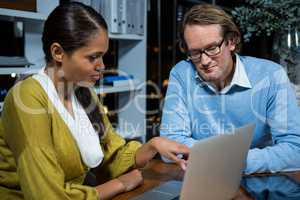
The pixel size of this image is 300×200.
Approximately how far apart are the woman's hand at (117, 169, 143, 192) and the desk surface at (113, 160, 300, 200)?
2 cm

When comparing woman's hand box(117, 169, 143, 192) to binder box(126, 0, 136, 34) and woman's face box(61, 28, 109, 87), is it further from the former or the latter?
binder box(126, 0, 136, 34)

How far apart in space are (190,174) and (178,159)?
347mm

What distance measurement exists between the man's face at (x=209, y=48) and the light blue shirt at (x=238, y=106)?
0.09 meters

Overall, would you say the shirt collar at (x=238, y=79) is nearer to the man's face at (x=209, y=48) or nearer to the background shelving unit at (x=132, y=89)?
the man's face at (x=209, y=48)

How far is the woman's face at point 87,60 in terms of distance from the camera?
120cm

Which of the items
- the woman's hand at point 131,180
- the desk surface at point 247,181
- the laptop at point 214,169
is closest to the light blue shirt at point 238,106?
the desk surface at point 247,181

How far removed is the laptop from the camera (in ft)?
2.76

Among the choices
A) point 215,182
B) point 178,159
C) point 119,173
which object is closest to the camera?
point 215,182

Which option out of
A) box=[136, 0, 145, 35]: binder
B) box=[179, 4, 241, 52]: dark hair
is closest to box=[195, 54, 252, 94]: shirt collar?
box=[179, 4, 241, 52]: dark hair

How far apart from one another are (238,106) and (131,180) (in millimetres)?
650

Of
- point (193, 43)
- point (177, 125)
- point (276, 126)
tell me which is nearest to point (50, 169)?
point (177, 125)

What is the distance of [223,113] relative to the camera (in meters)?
1.65

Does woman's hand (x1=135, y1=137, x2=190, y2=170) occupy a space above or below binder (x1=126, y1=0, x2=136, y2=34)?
below

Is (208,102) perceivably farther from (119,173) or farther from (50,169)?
(50,169)
